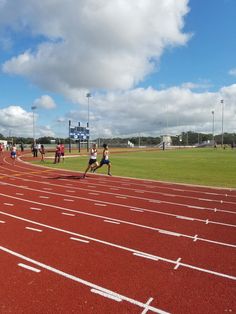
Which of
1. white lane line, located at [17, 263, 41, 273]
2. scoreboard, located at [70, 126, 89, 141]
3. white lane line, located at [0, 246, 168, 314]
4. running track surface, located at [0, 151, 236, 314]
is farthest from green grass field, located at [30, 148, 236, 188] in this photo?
scoreboard, located at [70, 126, 89, 141]

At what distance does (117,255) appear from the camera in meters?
6.13

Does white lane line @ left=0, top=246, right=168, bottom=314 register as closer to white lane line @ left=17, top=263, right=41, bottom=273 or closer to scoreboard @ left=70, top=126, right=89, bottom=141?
white lane line @ left=17, top=263, right=41, bottom=273

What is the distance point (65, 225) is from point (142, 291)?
3856 millimetres

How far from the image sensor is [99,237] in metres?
7.22

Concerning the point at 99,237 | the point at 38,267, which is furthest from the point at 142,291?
the point at 99,237

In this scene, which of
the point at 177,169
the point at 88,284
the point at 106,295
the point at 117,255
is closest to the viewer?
the point at 106,295

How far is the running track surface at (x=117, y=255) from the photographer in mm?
4434

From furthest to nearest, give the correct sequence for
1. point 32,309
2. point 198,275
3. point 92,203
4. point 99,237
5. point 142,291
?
point 92,203 → point 99,237 → point 198,275 → point 142,291 → point 32,309

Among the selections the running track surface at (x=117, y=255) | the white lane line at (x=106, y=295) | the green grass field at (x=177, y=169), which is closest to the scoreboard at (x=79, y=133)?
the green grass field at (x=177, y=169)

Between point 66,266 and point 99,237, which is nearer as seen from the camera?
point 66,266

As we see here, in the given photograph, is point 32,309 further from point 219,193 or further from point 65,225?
point 219,193

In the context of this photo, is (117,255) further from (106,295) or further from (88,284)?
(106,295)

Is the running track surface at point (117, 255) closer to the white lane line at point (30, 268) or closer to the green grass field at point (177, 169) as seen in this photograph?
the white lane line at point (30, 268)

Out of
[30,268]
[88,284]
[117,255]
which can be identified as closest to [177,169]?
[117,255]
